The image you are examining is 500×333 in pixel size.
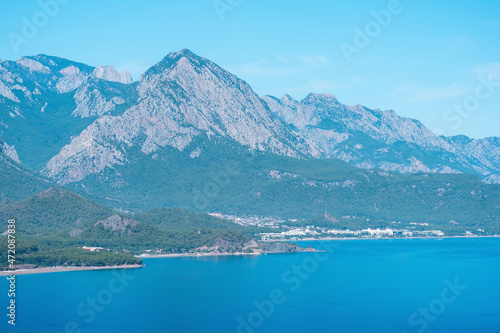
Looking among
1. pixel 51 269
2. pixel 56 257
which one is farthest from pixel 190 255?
pixel 51 269

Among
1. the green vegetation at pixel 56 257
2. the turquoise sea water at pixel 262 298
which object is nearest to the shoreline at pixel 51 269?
the green vegetation at pixel 56 257

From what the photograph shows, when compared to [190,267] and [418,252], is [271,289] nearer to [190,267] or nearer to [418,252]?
[190,267]

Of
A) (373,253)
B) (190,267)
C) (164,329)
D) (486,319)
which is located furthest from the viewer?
(373,253)

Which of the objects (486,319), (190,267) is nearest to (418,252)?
(190,267)

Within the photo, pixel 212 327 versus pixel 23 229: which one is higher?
pixel 23 229

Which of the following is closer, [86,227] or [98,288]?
[98,288]

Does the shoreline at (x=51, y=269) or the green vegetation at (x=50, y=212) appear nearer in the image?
the shoreline at (x=51, y=269)

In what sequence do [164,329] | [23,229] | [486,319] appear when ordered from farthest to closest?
[23,229] < [486,319] < [164,329]

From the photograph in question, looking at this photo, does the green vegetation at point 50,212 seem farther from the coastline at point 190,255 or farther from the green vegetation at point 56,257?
the green vegetation at point 56,257
